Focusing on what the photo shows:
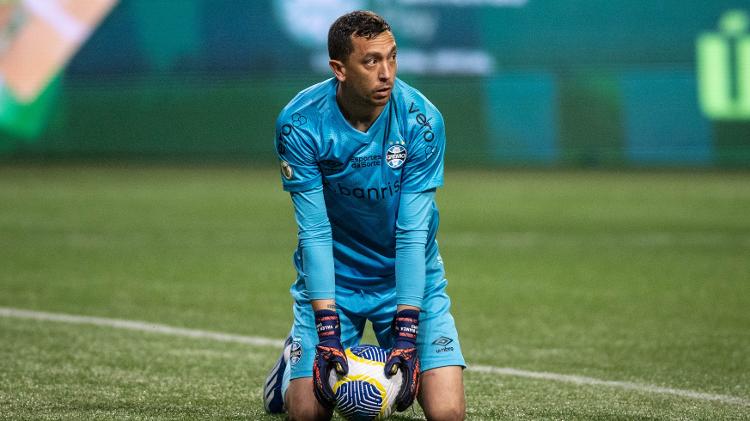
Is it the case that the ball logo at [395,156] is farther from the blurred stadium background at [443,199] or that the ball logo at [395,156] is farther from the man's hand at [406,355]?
the blurred stadium background at [443,199]

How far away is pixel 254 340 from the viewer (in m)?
7.61

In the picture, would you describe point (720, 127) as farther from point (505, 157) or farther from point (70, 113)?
point (70, 113)

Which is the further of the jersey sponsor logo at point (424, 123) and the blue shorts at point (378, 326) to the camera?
the blue shorts at point (378, 326)

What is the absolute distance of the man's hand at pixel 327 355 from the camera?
4.88 m

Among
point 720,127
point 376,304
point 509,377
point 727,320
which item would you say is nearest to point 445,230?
point 727,320

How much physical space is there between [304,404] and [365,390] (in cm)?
Answer: 43

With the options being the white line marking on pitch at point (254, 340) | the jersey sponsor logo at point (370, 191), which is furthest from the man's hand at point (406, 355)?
the white line marking on pitch at point (254, 340)

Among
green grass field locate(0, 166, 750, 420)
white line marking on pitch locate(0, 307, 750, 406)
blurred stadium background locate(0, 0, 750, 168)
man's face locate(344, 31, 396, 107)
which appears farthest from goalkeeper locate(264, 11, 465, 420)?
blurred stadium background locate(0, 0, 750, 168)

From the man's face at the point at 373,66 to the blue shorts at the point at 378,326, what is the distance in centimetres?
100

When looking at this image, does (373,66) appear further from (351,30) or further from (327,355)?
(327,355)

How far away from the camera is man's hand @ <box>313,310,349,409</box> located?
16.0 feet

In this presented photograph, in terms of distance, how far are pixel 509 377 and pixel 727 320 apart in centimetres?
249

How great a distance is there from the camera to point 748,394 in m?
5.91

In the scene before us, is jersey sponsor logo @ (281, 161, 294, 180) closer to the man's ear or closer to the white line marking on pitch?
the man's ear
